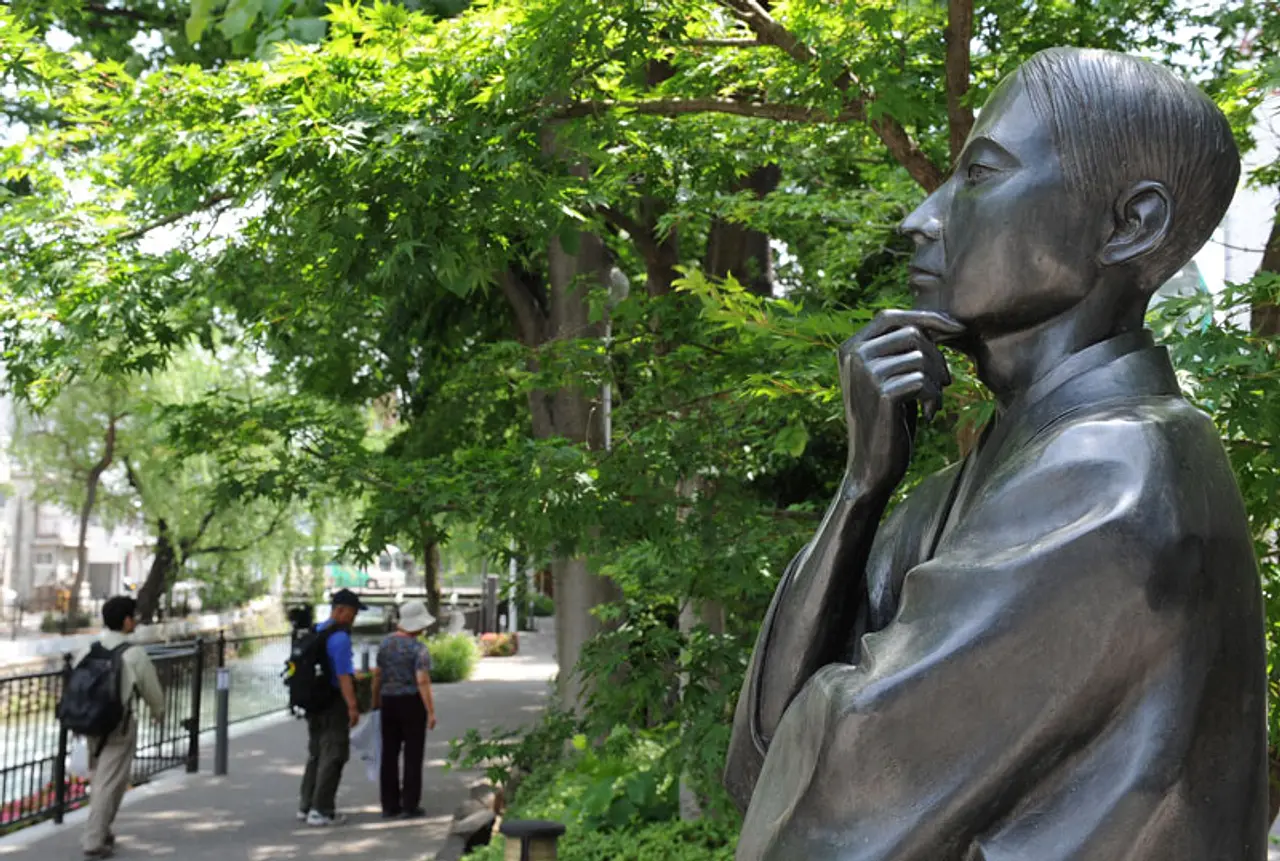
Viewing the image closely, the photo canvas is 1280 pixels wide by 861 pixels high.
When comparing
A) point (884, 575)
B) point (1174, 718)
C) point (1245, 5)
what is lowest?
point (1174, 718)

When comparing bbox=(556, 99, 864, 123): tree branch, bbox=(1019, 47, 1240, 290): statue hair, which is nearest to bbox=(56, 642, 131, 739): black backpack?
bbox=(556, 99, 864, 123): tree branch

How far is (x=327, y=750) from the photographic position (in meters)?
10.7

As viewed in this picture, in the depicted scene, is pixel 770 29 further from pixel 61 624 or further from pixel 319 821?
pixel 61 624

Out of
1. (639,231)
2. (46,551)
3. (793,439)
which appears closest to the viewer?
(793,439)

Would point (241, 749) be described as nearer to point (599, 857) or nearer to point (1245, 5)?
point (599, 857)

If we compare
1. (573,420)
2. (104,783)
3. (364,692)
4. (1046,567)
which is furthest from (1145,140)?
(364,692)

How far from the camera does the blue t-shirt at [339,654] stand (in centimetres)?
1046

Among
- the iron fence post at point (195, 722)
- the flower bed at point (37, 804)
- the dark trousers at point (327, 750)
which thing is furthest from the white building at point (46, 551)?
the dark trousers at point (327, 750)

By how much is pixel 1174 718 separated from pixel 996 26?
546 cm

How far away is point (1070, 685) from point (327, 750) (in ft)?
32.6

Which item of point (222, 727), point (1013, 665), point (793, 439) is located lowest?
point (222, 727)

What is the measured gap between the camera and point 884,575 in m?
1.95

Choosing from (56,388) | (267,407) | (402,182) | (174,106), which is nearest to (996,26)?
(402,182)

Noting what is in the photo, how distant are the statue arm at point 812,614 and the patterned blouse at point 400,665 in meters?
9.20
